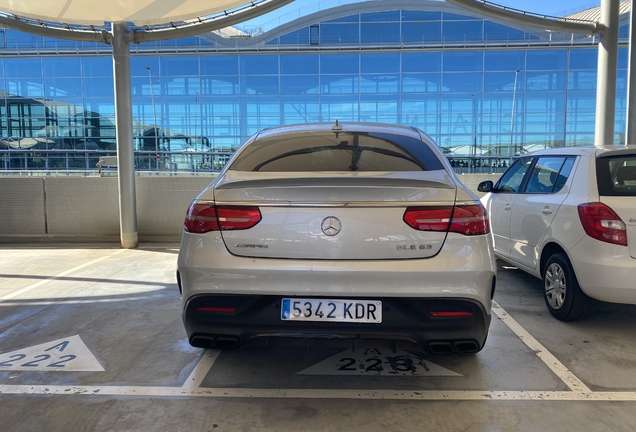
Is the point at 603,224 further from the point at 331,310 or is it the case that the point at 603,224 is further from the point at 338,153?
the point at 331,310

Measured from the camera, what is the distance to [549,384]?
9.73ft

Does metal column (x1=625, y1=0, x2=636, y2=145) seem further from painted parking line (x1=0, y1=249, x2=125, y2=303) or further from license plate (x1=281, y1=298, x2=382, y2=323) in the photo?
painted parking line (x1=0, y1=249, x2=125, y2=303)

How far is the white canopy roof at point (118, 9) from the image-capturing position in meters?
8.03

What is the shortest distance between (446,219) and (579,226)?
1913 millimetres

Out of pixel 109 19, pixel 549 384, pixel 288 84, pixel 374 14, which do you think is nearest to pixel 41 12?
pixel 109 19

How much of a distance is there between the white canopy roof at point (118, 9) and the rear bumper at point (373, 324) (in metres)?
7.04

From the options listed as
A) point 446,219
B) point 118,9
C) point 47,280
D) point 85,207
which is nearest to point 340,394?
point 446,219

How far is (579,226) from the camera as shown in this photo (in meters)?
3.79

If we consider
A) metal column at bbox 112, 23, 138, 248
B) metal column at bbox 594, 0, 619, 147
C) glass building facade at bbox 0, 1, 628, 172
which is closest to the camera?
metal column at bbox 112, 23, 138, 248

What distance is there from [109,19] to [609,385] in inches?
349

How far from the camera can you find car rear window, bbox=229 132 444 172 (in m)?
2.97

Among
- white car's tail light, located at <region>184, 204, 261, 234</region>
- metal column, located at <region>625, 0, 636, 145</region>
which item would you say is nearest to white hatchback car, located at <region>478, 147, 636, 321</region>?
white car's tail light, located at <region>184, 204, 261, 234</region>

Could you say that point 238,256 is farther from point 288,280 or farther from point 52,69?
point 52,69

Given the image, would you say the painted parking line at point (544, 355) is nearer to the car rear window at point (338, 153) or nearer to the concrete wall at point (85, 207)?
the car rear window at point (338, 153)
